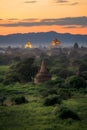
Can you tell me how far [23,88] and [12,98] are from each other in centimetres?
1274

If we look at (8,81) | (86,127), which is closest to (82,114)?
(86,127)

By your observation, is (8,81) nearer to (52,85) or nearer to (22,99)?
(52,85)

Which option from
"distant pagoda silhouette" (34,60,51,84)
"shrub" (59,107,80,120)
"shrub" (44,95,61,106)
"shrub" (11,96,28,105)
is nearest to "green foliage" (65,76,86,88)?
"distant pagoda silhouette" (34,60,51,84)

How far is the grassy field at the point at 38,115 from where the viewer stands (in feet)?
117

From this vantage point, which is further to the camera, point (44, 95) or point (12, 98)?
point (44, 95)

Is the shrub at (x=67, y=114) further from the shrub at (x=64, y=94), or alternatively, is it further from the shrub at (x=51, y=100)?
the shrub at (x=64, y=94)

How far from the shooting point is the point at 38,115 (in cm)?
4028

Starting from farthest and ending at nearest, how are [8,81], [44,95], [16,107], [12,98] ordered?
[8,81]
[44,95]
[12,98]
[16,107]

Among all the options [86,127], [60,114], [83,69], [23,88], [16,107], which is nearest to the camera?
[86,127]

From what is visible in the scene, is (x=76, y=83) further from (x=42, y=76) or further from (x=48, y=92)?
(x=48, y=92)

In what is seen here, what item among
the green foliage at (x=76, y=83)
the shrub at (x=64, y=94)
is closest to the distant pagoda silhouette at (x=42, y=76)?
the green foliage at (x=76, y=83)

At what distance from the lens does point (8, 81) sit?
67.5 metres

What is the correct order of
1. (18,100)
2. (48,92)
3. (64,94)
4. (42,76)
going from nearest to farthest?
(18,100) < (64,94) < (48,92) < (42,76)

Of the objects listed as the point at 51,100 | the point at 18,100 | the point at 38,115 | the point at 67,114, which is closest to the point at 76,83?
the point at 51,100
